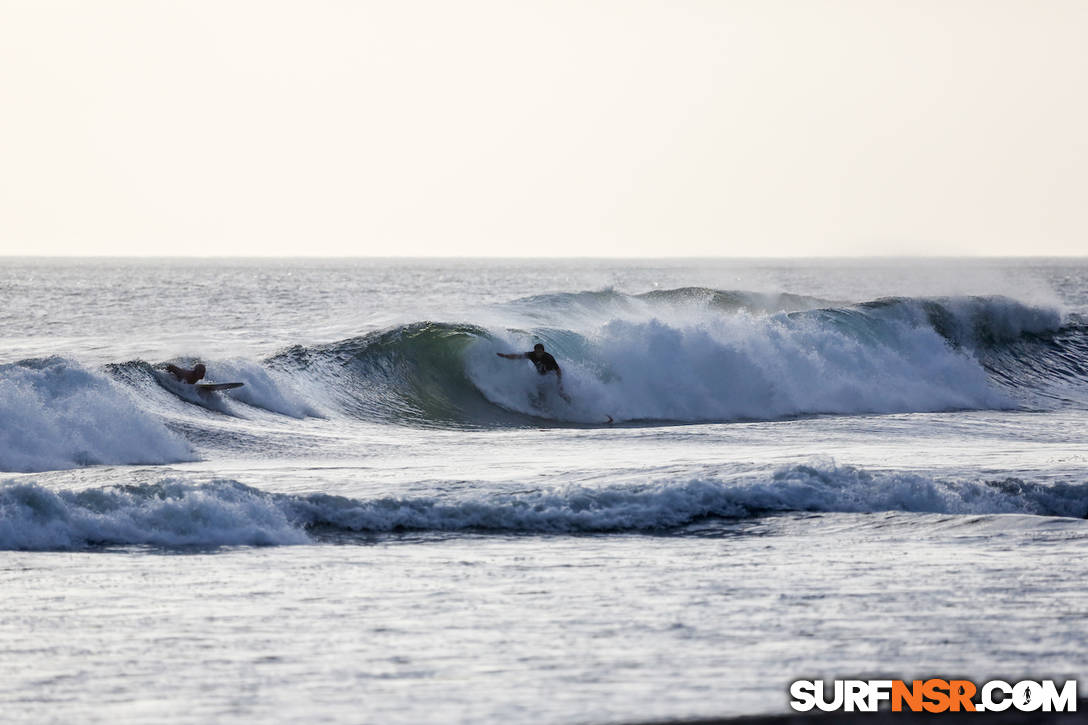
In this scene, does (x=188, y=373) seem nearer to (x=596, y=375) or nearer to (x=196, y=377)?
(x=196, y=377)

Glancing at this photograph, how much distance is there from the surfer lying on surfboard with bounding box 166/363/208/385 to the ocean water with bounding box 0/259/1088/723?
0.67 ft

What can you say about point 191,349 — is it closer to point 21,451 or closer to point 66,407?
point 66,407

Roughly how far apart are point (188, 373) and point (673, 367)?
846 cm

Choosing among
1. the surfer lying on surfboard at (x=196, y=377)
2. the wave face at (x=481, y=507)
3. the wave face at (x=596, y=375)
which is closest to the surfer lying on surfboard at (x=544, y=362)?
the wave face at (x=596, y=375)

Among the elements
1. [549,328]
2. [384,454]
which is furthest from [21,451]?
[549,328]

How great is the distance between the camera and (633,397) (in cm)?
2103

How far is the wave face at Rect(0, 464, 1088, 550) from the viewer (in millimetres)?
9078

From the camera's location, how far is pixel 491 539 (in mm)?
9203

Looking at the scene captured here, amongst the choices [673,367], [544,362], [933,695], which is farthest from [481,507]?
[673,367]

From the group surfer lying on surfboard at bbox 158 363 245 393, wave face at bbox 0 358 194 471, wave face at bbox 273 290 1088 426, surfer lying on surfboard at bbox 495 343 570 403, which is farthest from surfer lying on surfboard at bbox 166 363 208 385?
surfer lying on surfboard at bbox 495 343 570 403

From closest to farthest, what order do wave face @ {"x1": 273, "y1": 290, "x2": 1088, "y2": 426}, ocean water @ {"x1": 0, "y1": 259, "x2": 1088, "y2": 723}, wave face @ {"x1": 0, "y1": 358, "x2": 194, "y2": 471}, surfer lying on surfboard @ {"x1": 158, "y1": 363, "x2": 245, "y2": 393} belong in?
ocean water @ {"x1": 0, "y1": 259, "x2": 1088, "y2": 723} < wave face @ {"x1": 0, "y1": 358, "x2": 194, "y2": 471} < surfer lying on surfboard @ {"x1": 158, "y1": 363, "x2": 245, "y2": 393} < wave face @ {"x1": 273, "y1": 290, "x2": 1088, "y2": 426}

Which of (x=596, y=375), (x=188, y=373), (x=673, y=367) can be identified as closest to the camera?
(x=188, y=373)

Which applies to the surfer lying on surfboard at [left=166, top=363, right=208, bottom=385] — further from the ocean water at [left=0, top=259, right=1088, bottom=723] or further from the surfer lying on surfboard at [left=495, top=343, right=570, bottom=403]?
the surfer lying on surfboard at [left=495, top=343, right=570, bottom=403]

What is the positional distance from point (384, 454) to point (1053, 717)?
393 inches
